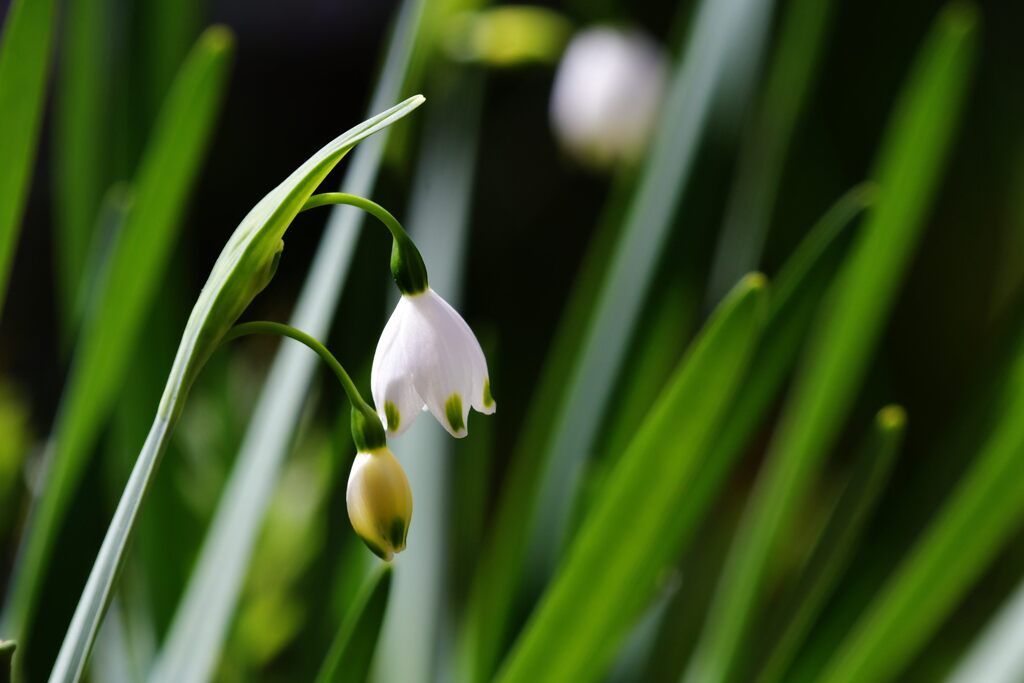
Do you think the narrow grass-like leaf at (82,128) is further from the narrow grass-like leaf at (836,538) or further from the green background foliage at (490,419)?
the narrow grass-like leaf at (836,538)

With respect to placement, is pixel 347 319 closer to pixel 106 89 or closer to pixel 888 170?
pixel 106 89

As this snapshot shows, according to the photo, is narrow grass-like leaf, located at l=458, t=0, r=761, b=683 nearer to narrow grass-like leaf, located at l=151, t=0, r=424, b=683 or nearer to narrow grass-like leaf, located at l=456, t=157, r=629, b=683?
narrow grass-like leaf, located at l=456, t=157, r=629, b=683

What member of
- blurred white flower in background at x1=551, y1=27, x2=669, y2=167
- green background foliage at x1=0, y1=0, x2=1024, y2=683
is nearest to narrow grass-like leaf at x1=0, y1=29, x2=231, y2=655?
green background foliage at x1=0, y1=0, x2=1024, y2=683

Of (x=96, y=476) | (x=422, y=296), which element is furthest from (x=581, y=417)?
(x=422, y=296)

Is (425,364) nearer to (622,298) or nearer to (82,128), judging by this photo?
(622,298)

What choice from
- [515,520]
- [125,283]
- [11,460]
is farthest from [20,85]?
[11,460]

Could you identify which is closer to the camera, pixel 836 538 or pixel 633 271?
pixel 836 538

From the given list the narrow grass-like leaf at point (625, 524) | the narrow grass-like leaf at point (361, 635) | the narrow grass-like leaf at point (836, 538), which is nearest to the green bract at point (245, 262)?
the narrow grass-like leaf at point (361, 635)
